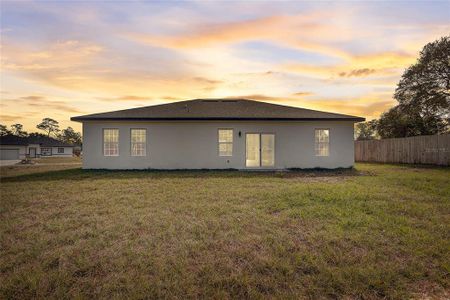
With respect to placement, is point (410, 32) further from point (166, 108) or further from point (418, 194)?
point (166, 108)

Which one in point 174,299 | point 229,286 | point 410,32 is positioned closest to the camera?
point 174,299

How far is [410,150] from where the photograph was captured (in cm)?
1941

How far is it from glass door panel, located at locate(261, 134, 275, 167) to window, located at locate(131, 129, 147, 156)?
264 inches

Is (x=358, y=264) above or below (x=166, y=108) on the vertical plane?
below

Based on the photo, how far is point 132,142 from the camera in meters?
14.9

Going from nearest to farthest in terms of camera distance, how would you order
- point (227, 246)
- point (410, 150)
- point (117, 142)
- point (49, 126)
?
1. point (227, 246)
2. point (117, 142)
3. point (410, 150)
4. point (49, 126)

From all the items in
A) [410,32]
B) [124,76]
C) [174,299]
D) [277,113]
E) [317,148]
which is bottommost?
[174,299]

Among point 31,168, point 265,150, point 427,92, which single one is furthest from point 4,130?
point 427,92

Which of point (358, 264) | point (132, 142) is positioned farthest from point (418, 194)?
point (132, 142)

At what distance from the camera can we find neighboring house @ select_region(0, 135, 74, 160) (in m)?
43.8

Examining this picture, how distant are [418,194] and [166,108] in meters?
13.5

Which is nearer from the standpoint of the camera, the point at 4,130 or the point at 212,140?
the point at 212,140

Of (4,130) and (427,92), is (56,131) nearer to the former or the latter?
(4,130)

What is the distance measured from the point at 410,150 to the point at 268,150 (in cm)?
1167
